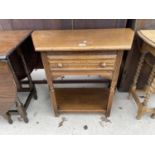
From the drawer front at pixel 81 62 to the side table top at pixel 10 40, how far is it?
30cm

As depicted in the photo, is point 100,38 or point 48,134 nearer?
point 100,38

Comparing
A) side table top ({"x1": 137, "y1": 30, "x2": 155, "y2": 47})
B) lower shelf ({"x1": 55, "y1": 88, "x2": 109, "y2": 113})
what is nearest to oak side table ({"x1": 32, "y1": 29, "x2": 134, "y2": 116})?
side table top ({"x1": 137, "y1": 30, "x2": 155, "y2": 47})

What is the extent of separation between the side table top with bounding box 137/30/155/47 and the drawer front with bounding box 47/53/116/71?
0.32 m

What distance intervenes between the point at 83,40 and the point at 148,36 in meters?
0.54

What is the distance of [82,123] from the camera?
156 cm

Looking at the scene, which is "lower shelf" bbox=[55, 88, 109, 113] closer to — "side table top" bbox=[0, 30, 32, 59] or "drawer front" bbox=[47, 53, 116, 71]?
"drawer front" bbox=[47, 53, 116, 71]

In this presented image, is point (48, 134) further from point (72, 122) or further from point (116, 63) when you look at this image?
point (116, 63)
